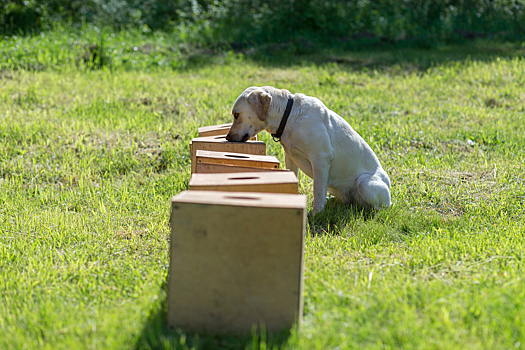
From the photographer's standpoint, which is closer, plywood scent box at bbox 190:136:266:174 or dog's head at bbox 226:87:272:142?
dog's head at bbox 226:87:272:142

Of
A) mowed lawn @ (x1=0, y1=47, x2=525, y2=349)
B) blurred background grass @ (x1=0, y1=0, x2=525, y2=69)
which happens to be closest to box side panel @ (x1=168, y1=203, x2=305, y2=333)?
mowed lawn @ (x1=0, y1=47, x2=525, y2=349)

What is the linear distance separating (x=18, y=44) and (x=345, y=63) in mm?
7645

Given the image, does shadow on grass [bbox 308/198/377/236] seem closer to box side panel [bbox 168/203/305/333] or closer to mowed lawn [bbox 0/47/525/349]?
mowed lawn [bbox 0/47/525/349]

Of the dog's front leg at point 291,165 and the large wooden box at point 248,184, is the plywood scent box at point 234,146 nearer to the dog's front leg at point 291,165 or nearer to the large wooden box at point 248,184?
the dog's front leg at point 291,165

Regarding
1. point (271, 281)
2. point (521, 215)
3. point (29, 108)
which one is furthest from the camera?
point (29, 108)

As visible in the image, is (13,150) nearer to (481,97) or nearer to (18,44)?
(18,44)

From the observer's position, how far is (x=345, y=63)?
11.3m

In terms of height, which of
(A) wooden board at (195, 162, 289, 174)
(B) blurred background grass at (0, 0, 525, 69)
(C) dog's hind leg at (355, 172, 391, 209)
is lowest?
(C) dog's hind leg at (355, 172, 391, 209)

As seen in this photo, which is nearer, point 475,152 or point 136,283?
point 136,283

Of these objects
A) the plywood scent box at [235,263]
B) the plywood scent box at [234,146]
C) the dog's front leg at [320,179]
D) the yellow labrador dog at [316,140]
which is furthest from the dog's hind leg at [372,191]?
the plywood scent box at [235,263]

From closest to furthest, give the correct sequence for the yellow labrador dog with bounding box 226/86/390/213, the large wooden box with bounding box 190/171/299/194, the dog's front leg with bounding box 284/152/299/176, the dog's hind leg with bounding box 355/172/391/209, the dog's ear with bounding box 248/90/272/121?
the large wooden box with bounding box 190/171/299/194, the dog's ear with bounding box 248/90/272/121, the yellow labrador dog with bounding box 226/86/390/213, the dog's hind leg with bounding box 355/172/391/209, the dog's front leg with bounding box 284/152/299/176

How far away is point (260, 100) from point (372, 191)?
1.46 meters

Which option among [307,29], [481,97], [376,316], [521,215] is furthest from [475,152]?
[307,29]

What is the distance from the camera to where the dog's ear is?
13.9 feet
